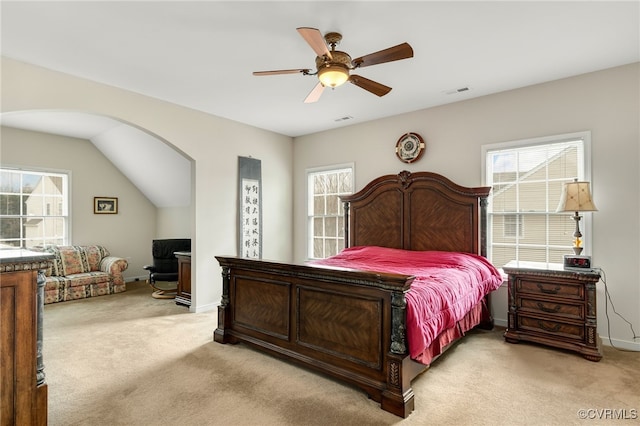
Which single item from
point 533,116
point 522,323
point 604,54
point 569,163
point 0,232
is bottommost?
point 522,323

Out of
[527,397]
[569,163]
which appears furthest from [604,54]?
[527,397]

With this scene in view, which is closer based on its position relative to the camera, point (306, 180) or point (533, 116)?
point (533, 116)

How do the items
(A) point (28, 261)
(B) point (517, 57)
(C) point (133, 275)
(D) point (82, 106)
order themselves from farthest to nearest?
(C) point (133, 275) < (D) point (82, 106) < (B) point (517, 57) < (A) point (28, 261)

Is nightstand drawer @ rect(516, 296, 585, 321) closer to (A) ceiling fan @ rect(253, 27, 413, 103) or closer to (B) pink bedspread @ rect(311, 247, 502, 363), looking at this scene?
(B) pink bedspread @ rect(311, 247, 502, 363)

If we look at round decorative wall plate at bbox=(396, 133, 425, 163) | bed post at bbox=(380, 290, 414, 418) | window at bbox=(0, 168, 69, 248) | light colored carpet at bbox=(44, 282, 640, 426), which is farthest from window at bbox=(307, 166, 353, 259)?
window at bbox=(0, 168, 69, 248)

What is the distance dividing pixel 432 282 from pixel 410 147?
8.00ft

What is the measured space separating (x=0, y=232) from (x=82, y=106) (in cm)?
369

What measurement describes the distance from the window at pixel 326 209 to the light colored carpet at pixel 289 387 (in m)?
2.65

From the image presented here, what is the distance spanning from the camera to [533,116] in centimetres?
377

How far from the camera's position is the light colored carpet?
6.98 feet

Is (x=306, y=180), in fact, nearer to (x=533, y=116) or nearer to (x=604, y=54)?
(x=533, y=116)

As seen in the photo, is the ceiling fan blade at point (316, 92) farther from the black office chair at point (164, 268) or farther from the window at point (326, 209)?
the black office chair at point (164, 268)

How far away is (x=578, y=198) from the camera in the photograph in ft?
10.3

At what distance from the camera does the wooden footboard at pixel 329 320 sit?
7.26ft
